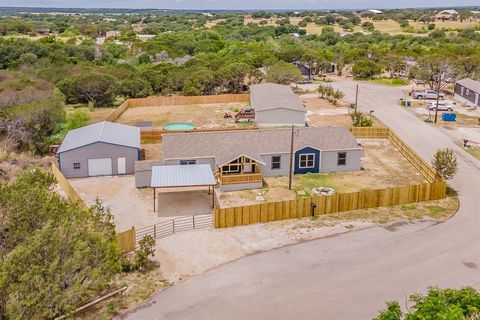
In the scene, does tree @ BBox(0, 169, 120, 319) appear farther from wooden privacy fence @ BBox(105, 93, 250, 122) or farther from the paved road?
wooden privacy fence @ BBox(105, 93, 250, 122)

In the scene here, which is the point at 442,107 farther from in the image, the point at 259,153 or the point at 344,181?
the point at 259,153

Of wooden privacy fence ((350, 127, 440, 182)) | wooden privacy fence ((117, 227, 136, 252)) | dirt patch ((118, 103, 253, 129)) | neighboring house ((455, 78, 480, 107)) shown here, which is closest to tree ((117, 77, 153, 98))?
dirt patch ((118, 103, 253, 129))

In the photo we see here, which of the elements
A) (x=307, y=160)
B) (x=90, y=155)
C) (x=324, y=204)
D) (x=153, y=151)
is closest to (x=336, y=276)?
(x=324, y=204)


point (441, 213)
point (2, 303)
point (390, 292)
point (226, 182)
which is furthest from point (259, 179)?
point (2, 303)

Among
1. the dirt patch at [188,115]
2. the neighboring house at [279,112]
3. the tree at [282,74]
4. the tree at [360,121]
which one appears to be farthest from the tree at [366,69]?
the neighboring house at [279,112]

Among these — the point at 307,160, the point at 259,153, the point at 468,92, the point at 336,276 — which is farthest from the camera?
the point at 468,92

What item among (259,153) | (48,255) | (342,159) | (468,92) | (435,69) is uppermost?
(435,69)

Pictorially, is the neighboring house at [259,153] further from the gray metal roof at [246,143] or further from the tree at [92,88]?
the tree at [92,88]
